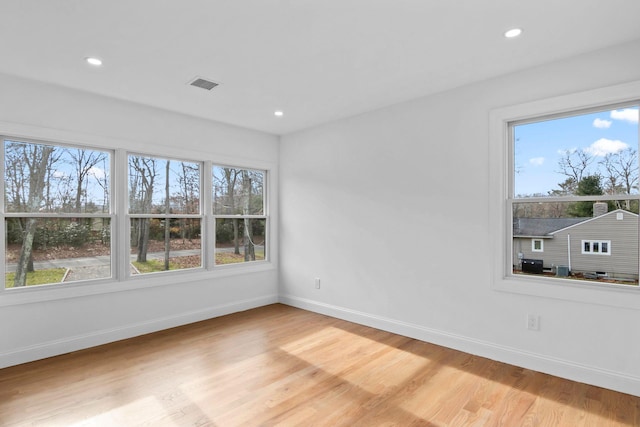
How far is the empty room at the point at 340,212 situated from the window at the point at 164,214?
25mm

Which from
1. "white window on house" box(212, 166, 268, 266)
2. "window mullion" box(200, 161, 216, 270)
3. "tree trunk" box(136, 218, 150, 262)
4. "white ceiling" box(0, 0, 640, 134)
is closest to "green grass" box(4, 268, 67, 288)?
"tree trunk" box(136, 218, 150, 262)

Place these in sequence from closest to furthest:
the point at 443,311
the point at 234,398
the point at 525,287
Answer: the point at 234,398
the point at 525,287
the point at 443,311

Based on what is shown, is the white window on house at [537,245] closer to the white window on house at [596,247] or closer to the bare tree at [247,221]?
the white window on house at [596,247]

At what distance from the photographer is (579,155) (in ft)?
9.43

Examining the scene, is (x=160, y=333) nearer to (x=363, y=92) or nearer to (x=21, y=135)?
(x=21, y=135)

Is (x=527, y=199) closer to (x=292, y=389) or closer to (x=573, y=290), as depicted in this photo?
(x=573, y=290)

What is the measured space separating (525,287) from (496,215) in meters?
0.68

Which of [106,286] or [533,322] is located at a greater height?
[106,286]

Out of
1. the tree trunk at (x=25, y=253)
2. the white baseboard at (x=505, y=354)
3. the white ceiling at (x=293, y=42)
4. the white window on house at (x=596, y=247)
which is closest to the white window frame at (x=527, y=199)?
the white window on house at (x=596, y=247)

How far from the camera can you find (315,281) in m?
4.82

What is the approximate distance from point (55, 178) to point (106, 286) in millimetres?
1221

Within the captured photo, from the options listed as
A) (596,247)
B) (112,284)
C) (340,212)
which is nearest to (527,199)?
(596,247)

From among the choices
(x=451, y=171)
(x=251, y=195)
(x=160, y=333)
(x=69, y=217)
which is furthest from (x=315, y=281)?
(x=69, y=217)

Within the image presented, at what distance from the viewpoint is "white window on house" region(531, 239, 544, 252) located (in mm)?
3053
